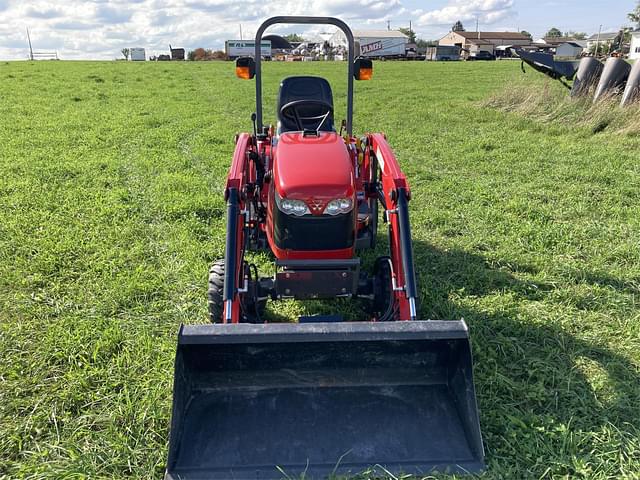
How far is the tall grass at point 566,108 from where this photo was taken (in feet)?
31.9

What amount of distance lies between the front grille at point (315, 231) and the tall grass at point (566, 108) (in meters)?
8.19

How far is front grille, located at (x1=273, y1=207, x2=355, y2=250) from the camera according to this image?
3.06 m

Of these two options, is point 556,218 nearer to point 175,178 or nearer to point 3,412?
point 175,178

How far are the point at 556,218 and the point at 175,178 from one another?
4.47 metres

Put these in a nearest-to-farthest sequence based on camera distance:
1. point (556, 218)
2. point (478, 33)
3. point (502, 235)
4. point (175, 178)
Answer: point (502, 235) → point (556, 218) → point (175, 178) → point (478, 33)

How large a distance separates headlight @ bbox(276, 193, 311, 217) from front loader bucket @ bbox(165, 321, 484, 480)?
0.77 meters

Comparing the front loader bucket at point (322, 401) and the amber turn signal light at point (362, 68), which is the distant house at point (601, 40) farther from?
the front loader bucket at point (322, 401)

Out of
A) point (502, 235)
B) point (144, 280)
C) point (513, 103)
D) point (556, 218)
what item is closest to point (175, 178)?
point (144, 280)

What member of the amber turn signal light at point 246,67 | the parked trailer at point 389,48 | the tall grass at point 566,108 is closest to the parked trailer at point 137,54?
the parked trailer at point 389,48

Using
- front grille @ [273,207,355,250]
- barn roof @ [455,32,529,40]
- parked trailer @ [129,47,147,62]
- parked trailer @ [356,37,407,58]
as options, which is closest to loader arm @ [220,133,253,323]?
front grille @ [273,207,355,250]

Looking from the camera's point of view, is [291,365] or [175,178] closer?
[291,365]

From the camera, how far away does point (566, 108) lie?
10.9m

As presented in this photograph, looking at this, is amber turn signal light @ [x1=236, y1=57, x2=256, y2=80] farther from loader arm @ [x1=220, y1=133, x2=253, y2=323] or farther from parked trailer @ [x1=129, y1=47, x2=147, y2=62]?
parked trailer @ [x1=129, y1=47, x2=147, y2=62]

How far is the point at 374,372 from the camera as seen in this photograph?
8.74ft
